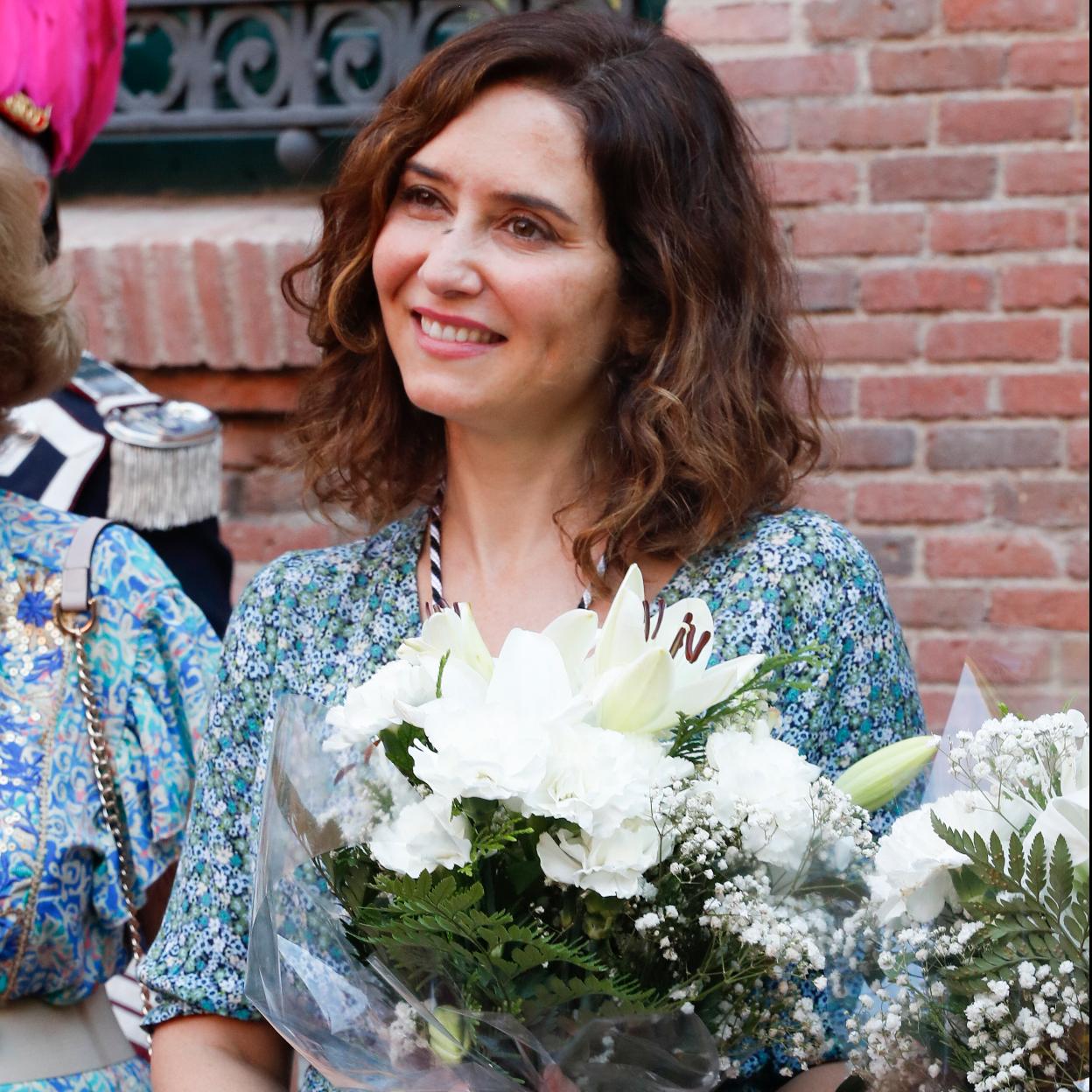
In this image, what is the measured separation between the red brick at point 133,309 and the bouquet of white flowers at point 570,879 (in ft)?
7.27

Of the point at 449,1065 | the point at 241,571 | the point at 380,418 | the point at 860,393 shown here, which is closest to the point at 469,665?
the point at 449,1065

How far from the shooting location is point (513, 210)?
1.86 meters

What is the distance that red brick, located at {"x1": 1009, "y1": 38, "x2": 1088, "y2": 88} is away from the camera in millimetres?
2955

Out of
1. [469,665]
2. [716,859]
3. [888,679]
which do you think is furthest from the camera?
[888,679]

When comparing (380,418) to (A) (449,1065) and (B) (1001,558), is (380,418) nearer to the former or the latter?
(A) (449,1065)

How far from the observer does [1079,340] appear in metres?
2.98

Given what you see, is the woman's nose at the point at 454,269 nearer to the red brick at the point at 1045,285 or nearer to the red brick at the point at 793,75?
the red brick at the point at 793,75

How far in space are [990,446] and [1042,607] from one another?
30cm

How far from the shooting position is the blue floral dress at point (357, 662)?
1802mm

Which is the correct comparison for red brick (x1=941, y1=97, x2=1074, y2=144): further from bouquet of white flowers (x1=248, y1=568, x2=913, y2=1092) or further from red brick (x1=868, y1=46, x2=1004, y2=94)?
bouquet of white flowers (x1=248, y1=568, x2=913, y2=1092)

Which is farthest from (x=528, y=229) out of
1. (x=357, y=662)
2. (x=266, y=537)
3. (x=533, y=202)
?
(x=266, y=537)

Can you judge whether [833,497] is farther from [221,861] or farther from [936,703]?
[221,861]

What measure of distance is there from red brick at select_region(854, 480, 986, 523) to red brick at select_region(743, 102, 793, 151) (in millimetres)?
633

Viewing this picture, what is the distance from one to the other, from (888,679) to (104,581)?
0.97 metres
